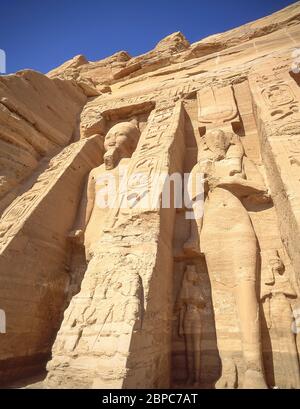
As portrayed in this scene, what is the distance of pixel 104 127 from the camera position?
6.59 m

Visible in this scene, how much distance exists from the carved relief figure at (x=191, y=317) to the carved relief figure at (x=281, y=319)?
74 centimetres

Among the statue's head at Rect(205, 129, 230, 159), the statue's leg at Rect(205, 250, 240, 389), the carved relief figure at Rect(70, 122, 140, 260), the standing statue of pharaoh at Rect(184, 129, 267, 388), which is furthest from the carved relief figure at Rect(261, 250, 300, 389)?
the carved relief figure at Rect(70, 122, 140, 260)

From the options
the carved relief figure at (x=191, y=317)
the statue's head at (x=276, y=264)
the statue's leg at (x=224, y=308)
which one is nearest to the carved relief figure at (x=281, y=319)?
the statue's head at (x=276, y=264)

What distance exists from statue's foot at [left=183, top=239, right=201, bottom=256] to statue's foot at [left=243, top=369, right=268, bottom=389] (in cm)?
141

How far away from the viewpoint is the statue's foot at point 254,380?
270 centimetres

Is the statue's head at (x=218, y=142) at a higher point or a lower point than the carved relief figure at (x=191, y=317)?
higher

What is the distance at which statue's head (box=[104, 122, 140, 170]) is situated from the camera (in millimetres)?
5029

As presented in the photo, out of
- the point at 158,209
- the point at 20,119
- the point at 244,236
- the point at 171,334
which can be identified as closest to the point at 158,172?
the point at 158,209

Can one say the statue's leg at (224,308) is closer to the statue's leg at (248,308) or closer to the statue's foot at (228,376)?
the statue's foot at (228,376)

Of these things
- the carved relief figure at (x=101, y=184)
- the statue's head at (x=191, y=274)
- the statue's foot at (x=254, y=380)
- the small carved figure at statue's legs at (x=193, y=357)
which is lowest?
the statue's foot at (x=254, y=380)

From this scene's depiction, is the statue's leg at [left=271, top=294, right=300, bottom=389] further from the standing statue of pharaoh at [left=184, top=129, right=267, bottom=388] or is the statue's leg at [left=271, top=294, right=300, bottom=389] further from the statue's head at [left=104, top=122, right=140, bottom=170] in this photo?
the statue's head at [left=104, top=122, right=140, bottom=170]

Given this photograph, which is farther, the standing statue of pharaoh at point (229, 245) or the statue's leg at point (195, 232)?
the statue's leg at point (195, 232)

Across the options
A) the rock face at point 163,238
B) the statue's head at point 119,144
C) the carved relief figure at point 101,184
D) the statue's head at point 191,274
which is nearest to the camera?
the rock face at point 163,238

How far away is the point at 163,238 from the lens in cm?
339
